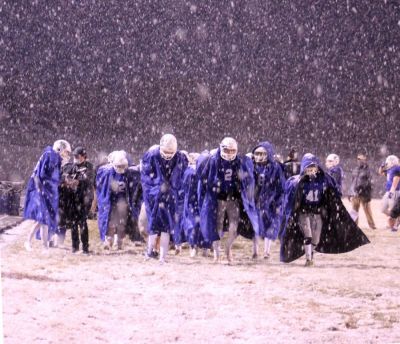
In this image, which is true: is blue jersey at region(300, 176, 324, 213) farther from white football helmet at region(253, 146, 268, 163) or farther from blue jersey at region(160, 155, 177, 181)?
blue jersey at region(160, 155, 177, 181)

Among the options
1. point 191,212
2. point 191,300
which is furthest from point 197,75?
point 191,300

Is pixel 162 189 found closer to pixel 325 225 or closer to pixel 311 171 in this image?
pixel 311 171

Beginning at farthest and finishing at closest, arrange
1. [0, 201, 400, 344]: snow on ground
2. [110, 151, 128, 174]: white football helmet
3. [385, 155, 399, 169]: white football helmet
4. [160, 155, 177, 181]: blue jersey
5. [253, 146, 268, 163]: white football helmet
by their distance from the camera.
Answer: [385, 155, 399, 169]: white football helmet
[110, 151, 128, 174]: white football helmet
[253, 146, 268, 163]: white football helmet
[160, 155, 177, 181]: blue jersey
[0, 201, 400, 344]: snow on ground

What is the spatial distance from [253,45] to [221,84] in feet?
6.64

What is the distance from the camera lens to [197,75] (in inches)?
1089

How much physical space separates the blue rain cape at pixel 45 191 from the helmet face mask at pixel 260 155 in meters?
2.35

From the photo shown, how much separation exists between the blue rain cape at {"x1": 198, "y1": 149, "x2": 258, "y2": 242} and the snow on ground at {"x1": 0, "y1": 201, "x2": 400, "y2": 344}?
40 centimetres

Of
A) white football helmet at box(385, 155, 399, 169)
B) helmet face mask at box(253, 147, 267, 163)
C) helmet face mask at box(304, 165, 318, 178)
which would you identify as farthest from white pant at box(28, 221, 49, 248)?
white football helmet at box(385, 155, 399, 169)

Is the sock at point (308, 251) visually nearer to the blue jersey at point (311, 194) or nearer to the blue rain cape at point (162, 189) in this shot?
the blue jersey at point (311, 194)

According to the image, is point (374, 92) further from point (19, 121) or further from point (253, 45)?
point (19, 121)

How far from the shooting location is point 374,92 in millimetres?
26812

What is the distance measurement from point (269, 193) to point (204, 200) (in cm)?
126

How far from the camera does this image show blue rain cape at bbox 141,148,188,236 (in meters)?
7.92

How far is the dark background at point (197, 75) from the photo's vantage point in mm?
26203
